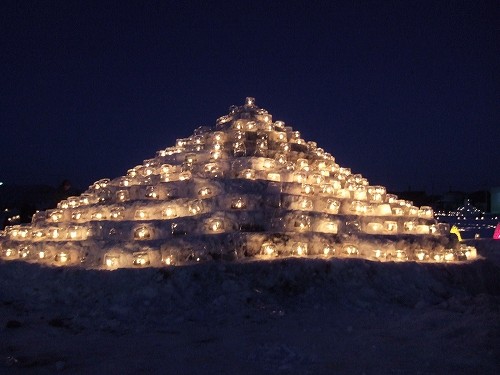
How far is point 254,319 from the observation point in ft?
39.8

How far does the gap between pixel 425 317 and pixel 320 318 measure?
2.57m

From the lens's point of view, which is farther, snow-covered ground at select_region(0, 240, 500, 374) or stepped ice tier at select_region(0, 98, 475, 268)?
stepped ice tier at select_region(0, 98, 475, 268)

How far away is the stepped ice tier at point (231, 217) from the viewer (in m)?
16.9

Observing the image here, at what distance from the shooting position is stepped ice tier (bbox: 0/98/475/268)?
55.3 ft

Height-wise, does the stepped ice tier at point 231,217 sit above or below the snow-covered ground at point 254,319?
above

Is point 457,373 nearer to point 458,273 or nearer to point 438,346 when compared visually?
point 438,346

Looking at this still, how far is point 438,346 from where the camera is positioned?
8938 mm

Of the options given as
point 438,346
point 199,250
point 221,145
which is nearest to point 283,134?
point 221,145

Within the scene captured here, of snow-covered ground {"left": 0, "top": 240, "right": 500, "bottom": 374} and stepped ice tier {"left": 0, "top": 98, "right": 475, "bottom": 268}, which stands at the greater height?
stepped ice tier {"left": 0, "top": 98, "right": 475, "bottom": 268}

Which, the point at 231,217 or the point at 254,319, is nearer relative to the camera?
the point at 254,319

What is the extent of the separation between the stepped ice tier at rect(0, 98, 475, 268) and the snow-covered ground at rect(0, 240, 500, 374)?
1156 millimetres

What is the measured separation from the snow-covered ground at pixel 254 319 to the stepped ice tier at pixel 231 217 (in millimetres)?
1156

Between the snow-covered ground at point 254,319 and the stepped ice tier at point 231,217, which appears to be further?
the stepped ice tier at point 231,217

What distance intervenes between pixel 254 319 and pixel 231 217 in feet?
19.3
